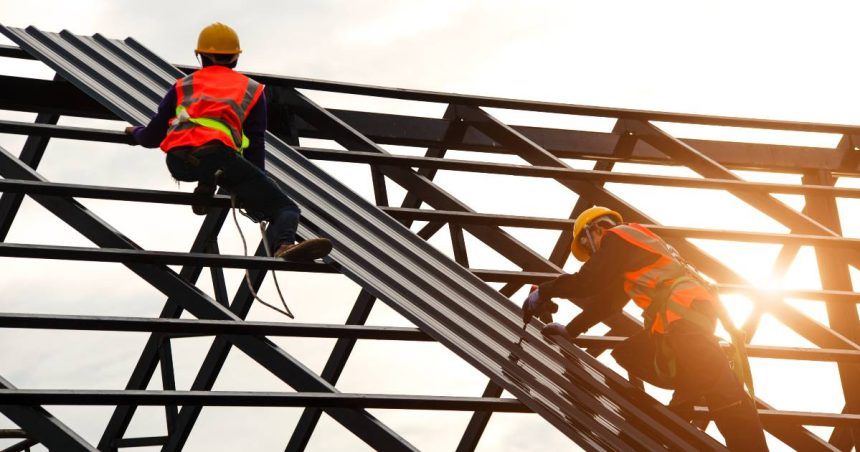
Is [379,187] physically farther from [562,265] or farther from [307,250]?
[307,250]

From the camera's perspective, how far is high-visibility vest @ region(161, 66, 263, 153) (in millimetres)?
6582

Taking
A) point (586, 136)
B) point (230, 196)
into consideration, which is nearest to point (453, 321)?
point (230, 196)

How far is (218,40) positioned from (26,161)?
87.4 inches

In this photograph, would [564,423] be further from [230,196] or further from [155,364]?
[155,364]

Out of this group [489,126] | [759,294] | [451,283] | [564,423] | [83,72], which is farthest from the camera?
[489,126]

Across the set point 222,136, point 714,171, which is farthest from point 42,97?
point 714,171

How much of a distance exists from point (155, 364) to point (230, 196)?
224cm

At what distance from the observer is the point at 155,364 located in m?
→ 8.57

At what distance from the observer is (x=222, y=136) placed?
21.6ft

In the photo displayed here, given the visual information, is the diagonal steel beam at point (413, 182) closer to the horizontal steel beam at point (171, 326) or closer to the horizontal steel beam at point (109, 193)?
the horizontal steel beam at point (109, 193)

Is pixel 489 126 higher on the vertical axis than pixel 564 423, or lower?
higher

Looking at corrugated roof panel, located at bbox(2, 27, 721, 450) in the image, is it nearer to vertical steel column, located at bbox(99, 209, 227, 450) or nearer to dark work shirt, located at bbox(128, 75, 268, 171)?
dark work shirt, located at bbox(128, 75, 268, 171)

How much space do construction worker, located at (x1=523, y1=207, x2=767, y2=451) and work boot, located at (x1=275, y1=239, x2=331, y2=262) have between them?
132cm

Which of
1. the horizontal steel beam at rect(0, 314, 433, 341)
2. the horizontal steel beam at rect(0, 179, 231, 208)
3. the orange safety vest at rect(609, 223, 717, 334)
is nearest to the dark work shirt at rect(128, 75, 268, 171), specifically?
the horizontal steel beam at rect(0, 179, 231, 208)
